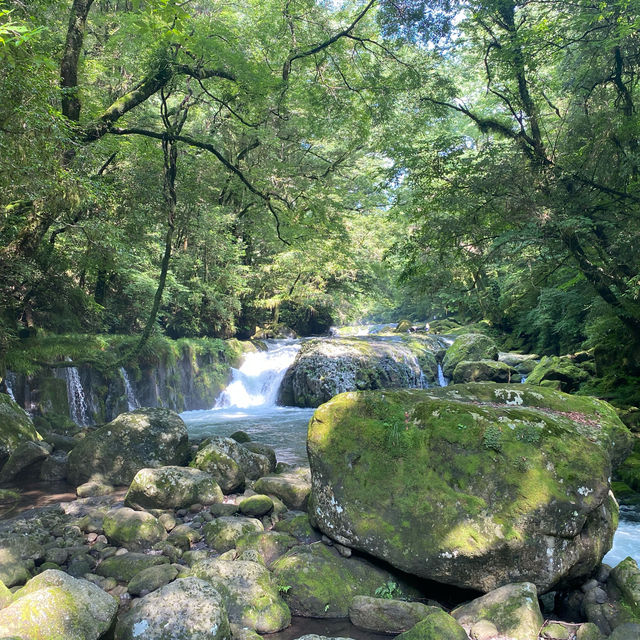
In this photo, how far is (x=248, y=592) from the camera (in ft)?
12.6

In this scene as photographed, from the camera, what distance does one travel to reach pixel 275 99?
1103 centimetres

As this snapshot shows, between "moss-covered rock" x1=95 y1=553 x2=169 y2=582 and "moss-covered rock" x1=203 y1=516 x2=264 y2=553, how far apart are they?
24.7 inches

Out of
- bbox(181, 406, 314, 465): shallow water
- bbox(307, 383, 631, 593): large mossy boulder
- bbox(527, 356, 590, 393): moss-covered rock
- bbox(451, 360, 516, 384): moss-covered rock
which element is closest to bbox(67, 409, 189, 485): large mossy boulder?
bbox(181, 406, 314, 465): shallow water

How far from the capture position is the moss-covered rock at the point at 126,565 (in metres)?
4.27

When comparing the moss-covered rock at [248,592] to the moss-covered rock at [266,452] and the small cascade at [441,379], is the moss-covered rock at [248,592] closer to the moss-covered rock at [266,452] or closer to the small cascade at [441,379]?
the moss-covered rock at [266,452]

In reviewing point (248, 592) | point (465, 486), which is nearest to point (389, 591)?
point (465, 486)

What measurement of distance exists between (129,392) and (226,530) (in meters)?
8.36

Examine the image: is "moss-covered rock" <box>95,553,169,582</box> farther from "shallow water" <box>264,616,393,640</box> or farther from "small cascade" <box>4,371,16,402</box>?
"small cascade" <box>4,371,16,402</box>

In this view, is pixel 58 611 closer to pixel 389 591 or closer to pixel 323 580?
pixel 323 580

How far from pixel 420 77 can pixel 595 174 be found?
452cm

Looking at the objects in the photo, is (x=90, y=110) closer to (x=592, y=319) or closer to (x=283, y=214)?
(x=283, y=214)

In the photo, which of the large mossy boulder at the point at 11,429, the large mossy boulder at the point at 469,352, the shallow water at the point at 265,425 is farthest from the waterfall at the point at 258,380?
the large mossy boulder at the point at 11,429

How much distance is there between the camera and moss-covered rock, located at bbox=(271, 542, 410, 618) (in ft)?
12.8

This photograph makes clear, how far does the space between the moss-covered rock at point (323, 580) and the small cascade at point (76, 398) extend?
8.29 metres
